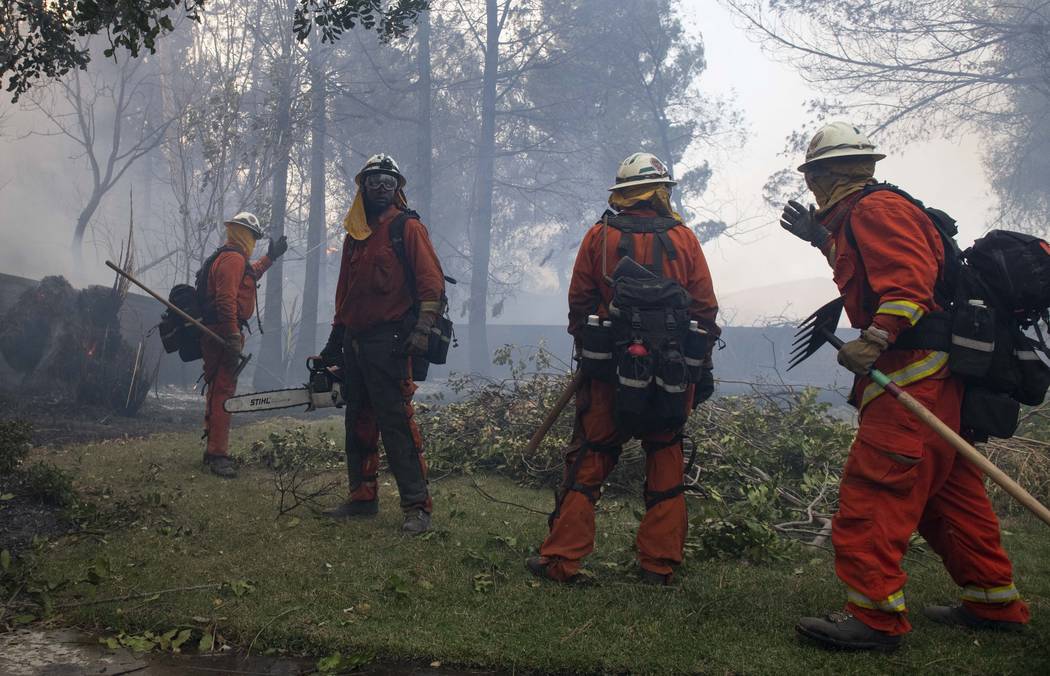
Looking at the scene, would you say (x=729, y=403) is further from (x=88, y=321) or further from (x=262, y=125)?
(x=262, y=125)

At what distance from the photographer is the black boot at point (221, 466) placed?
6.82 metres

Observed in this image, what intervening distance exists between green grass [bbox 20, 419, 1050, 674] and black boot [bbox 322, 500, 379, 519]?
11cm

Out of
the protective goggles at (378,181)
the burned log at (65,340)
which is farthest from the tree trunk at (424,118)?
the protective goggles at (378,181)

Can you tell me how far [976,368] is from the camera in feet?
10.2

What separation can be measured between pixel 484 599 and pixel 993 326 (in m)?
2.56

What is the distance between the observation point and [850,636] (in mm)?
2986

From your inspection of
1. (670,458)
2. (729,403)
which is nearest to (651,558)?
(670,458)

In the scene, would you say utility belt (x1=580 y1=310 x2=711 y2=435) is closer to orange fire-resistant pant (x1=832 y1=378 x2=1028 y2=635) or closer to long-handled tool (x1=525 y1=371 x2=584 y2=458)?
long-handled tool (x1=525 y1=371 x2=584 y2=458)

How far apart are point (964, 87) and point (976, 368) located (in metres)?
19.8

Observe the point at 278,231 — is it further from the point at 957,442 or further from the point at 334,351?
the point at 957,442

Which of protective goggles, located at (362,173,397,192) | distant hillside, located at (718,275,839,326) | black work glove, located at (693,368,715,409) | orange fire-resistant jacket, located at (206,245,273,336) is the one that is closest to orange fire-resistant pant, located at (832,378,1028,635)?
black work glove, located at (693,368,715,409)

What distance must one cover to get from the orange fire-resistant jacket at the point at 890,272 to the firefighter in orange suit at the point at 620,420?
83cm

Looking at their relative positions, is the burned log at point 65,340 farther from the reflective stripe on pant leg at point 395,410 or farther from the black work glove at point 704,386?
the black work glove at point 704,386

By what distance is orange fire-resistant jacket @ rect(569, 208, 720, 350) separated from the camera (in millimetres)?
4109
